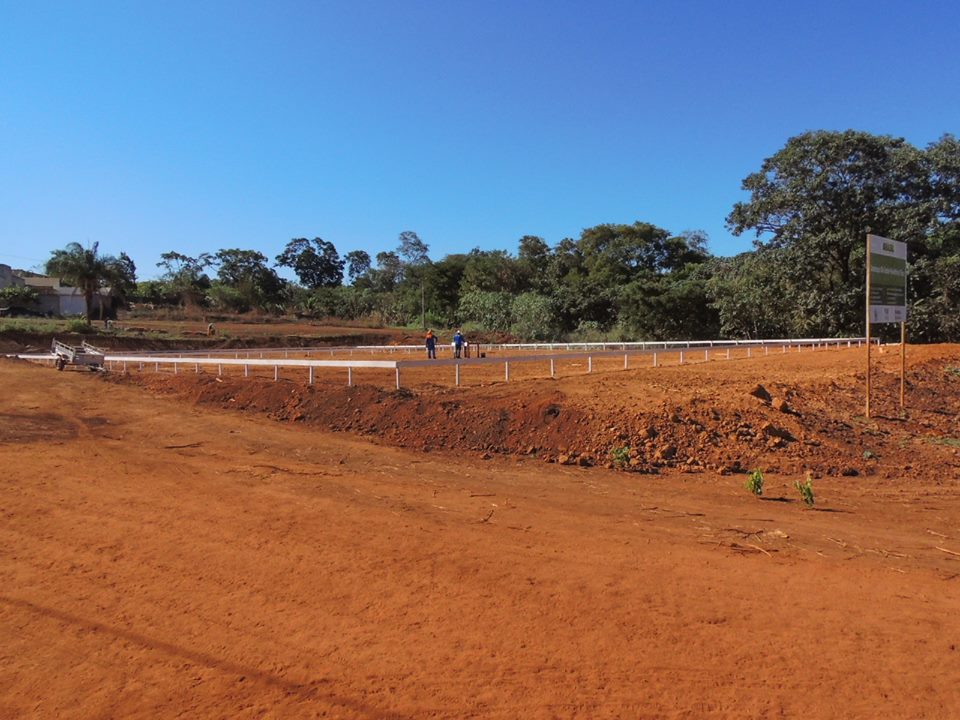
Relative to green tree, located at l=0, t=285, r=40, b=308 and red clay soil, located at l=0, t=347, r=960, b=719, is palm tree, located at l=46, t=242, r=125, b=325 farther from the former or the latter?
red clay soil, located at l=0, t=347, r=960, b=719

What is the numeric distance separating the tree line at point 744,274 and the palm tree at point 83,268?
1.40 feet

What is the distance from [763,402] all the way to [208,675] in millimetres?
11468

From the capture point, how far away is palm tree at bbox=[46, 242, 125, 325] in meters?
53.2

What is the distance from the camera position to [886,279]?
1462 cm

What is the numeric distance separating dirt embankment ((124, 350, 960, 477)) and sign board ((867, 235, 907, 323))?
2.08 metres

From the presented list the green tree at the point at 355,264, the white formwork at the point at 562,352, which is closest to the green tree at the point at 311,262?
the green tree at the point at 355,264

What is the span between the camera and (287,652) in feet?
12.9

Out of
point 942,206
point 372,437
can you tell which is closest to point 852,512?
point 372,437

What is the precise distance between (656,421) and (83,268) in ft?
190

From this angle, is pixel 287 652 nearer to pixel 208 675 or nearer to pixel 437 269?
pixel 208 675

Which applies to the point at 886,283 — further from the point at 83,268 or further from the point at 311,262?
the point at 311,262

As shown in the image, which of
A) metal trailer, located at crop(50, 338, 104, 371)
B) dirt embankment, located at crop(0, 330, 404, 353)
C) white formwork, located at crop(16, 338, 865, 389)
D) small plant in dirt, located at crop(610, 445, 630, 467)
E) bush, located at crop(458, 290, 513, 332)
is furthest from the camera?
bush, located at crop(458, 290, 513, 332)

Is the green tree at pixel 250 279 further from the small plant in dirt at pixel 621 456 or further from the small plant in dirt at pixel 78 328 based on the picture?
the small plant in dirt at pixel 621 456

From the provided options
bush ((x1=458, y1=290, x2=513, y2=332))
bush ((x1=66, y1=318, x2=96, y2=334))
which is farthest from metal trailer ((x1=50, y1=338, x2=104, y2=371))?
bush ((x1=458, y1=290, x2=513, y2=332))
